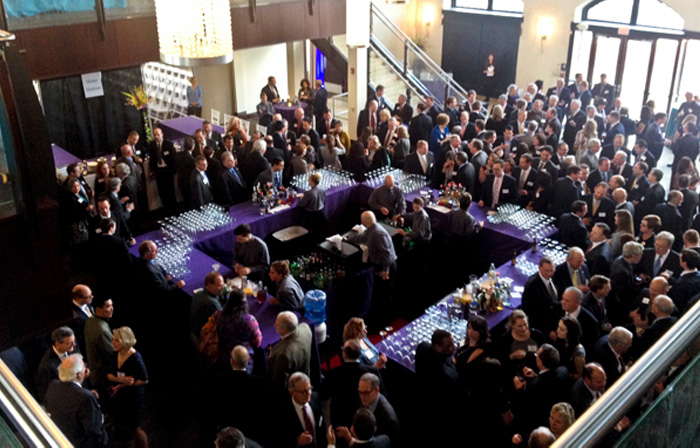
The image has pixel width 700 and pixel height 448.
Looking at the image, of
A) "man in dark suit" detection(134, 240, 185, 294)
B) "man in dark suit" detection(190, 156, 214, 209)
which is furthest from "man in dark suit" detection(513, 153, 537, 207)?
"man in dark suit" detection(134, 240, 185, 294)

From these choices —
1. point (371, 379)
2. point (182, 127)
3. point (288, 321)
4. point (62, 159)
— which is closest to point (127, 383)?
point (288, 321)

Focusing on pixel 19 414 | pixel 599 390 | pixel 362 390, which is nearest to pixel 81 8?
pixel 362 390

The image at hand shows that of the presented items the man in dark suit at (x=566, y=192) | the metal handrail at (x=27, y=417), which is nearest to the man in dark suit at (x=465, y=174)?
the man in dark suit at (x=566, y=192)

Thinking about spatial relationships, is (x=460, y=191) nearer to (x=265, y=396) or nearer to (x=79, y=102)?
(x=265, y=396)

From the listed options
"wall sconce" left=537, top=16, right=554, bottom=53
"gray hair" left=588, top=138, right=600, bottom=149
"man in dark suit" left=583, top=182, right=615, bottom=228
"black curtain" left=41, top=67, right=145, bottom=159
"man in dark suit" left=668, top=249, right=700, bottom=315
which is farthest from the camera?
"wall sconce" left=537, top=16, right=554, bottom=53

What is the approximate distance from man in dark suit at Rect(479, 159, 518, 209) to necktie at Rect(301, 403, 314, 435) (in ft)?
16.3

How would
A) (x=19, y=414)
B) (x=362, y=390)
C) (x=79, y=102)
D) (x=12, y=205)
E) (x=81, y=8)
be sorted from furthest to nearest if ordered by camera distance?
(x=79, y=102)
(x=81, y=8)
(x=12, y=205)
(x=362, y=390)
(x=19, y=414)

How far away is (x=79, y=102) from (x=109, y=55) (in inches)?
176

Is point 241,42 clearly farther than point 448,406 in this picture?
Yes

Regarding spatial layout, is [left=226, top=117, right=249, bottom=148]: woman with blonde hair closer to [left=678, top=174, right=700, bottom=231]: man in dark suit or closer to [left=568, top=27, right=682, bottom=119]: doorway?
[left=678, top=174, right=700, bottom=231]: man in dark suit

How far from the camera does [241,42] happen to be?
1119 centimetres

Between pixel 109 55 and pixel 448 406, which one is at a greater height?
pixel 109 55

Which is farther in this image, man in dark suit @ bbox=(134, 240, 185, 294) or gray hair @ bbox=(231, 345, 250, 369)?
man in dark suit @ bbox=(134, 240, 185, 294)

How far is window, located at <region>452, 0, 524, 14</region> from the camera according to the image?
17906 millimetres
